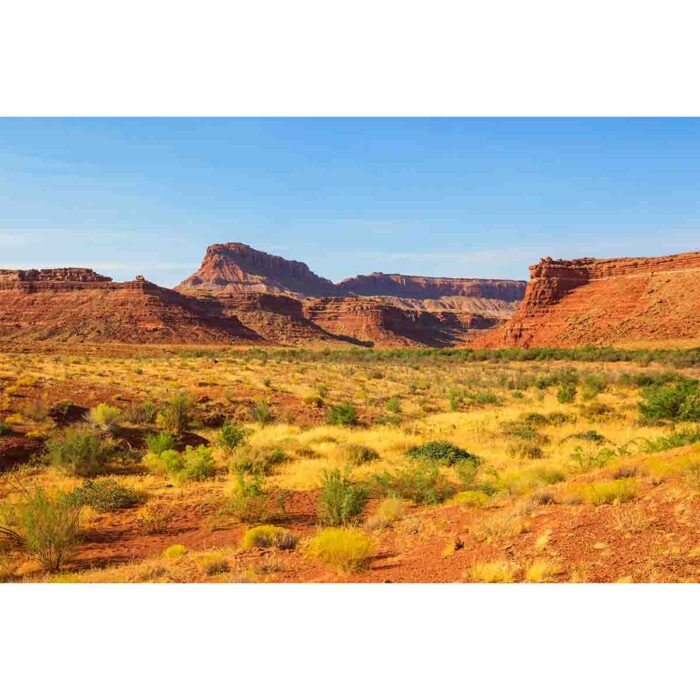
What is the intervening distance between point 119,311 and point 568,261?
229 ft

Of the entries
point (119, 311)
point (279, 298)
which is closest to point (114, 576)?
point (119, 311)

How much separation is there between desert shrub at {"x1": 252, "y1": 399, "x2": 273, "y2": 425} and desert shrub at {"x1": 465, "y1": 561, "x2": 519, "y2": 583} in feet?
39.1

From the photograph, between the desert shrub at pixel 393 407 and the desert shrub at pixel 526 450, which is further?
the desert shrub at pixel 393 407

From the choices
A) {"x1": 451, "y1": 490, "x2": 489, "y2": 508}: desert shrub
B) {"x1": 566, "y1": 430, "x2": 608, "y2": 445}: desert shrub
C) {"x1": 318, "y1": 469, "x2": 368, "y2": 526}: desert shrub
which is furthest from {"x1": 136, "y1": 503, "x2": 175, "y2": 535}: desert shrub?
{"x1": 566, "y1": 430, "x2": 608, "y2": 445}: desert shrub

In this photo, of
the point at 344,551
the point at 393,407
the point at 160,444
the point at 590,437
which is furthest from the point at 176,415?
the point at 590,437

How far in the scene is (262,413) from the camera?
17.0 meters

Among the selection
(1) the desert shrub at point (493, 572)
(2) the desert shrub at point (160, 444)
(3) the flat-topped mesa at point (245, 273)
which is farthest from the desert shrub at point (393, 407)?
(3) the flat-topped mesa at point (245, 273)

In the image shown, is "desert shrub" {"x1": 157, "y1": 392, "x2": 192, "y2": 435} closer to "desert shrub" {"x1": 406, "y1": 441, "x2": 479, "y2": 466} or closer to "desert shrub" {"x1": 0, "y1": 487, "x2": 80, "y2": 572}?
"desert shrub" {"x1": 406, "y1": 441, "x2": 479, "y2": 466}

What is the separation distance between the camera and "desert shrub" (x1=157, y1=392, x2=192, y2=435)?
1514 centimetres

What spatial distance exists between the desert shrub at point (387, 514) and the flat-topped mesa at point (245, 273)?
16312cm

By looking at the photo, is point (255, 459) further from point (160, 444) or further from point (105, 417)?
point (105, 417)

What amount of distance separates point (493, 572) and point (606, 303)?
251ft

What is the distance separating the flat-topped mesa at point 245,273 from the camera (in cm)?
17462

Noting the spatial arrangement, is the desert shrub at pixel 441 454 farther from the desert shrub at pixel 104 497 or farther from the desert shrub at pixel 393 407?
the desert shrub at pixel 393 407
